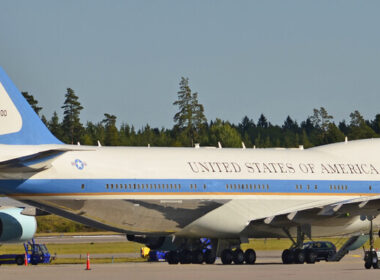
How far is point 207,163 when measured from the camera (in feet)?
152

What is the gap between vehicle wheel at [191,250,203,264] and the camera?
48.3m

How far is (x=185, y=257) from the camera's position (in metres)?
48.6

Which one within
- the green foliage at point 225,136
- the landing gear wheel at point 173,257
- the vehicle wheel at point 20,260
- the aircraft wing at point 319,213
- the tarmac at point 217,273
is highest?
the green foliage at point 225,136

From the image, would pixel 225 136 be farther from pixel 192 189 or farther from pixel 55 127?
pixel 192 189

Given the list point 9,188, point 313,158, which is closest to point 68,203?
point 9,188

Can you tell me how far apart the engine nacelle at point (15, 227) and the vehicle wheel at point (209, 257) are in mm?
8808

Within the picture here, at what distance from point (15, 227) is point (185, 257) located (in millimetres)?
8640

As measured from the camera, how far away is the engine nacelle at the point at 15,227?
48.0 m

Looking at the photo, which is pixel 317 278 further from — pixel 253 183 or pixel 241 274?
pixel 253 183

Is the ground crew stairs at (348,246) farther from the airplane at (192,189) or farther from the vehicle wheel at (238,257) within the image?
the vehicle wheel at (238,257)

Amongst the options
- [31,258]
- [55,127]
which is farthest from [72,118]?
[31,258]

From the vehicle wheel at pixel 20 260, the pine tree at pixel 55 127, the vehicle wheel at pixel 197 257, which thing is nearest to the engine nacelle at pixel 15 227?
the vehicle wheel at pixel 20 260

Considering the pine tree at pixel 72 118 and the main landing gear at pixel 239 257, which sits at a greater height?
the pine tree at pixel 72 118

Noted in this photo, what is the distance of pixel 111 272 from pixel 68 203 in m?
3.83
